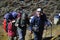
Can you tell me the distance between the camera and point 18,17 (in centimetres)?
1082

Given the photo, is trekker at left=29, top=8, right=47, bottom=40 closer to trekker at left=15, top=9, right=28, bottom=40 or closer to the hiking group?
the hiking group

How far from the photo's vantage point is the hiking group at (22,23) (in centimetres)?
1057

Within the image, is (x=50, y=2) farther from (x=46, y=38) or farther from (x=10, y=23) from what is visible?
(x=10, y=23)

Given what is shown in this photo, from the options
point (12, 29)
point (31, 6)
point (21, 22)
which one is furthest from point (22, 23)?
point (31, 6)

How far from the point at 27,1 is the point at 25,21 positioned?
1035cm

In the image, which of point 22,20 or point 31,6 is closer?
point 22,20

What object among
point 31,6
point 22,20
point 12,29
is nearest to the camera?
point 22,20

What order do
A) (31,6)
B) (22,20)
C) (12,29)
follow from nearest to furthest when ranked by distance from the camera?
1. (22,20)
2. (12,29)
3. (31,6)

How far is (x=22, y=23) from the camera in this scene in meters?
10.8

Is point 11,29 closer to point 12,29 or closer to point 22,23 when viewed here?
point 12,29

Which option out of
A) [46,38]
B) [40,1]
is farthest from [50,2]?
[46,38]

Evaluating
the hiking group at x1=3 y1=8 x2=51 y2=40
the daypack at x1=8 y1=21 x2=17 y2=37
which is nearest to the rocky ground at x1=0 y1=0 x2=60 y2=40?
the hiking group at x1=3 y1=8 x2=51 y2=40

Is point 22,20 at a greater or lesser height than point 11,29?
greater

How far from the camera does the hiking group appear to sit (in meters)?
10.6
